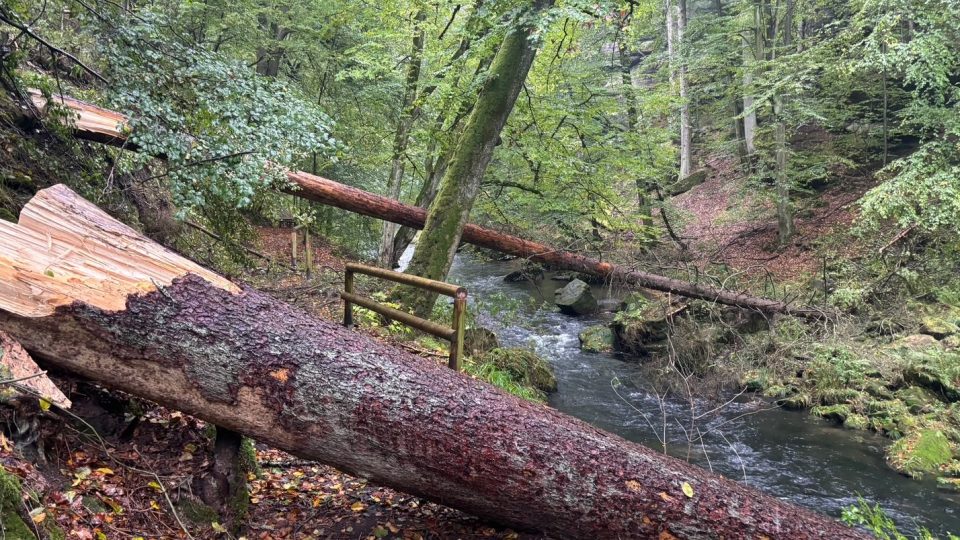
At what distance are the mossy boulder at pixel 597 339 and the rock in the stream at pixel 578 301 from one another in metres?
1.68

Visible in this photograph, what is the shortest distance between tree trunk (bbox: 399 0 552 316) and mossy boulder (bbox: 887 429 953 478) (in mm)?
6579

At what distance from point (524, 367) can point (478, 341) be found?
0.94 metres

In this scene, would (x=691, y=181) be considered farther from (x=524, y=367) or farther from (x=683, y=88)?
(x=524, y=367)

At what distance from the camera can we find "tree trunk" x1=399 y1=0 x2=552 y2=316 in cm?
803

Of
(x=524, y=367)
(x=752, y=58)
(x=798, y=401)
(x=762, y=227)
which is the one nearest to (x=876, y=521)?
(x=524, y=367)

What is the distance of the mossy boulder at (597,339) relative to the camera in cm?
1154

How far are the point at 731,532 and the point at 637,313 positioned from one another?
763 centimetres

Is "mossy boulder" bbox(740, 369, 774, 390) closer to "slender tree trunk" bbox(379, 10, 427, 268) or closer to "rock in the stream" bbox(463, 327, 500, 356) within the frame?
"rock in the stream" bbox(463, 327, 500, 356)

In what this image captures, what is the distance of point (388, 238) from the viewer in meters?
11.6

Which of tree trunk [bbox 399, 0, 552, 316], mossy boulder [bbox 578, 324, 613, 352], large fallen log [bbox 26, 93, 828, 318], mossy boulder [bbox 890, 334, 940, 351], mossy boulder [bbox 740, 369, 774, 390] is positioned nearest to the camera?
tree trunk [bbox 399, 0, 552, 316]

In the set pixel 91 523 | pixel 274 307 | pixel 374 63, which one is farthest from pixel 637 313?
pixel 91 523

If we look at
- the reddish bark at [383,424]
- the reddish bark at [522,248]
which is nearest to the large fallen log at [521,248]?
the reddish bark at [522,248]

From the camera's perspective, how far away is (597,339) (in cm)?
1178

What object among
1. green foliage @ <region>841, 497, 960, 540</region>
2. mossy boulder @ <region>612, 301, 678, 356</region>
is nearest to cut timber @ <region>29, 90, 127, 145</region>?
green foliage @ <region>841, 497, 960, 540</region>
